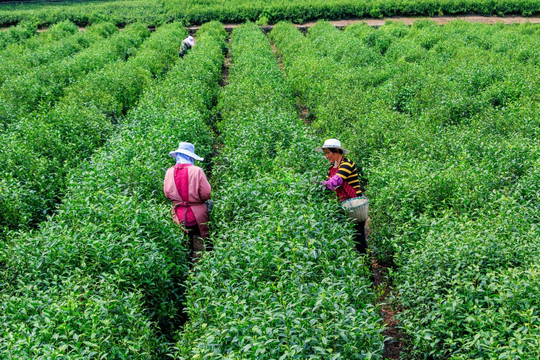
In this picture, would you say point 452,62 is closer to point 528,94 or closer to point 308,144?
point 528,94

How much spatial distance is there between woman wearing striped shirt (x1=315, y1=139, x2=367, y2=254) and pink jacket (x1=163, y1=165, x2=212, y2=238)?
1.67 metres

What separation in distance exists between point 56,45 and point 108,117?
39.1 feet

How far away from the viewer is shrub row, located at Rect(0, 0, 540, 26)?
32.2 metres

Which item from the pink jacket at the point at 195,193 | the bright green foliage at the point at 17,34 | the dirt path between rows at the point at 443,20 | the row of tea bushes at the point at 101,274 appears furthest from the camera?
the dirt path between rows at the point at 443,20

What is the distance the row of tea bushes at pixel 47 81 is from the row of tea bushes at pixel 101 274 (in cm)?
472

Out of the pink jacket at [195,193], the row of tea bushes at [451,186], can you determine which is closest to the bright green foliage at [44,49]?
the row of tea bushes at [451,186]

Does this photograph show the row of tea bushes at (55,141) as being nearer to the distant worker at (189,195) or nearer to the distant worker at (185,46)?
the distant worker at (189,195)

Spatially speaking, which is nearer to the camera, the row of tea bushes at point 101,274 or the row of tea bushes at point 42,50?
the row of tea bushes at point 101,274

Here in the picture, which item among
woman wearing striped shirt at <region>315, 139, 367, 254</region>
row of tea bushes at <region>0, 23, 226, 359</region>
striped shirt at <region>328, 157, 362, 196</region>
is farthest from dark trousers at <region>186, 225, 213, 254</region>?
striped shirt at <region>328, 157, 362, 196</region>

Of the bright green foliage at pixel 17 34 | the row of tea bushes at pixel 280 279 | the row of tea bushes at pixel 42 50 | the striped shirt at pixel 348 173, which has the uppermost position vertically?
the bright green foliage at pixel 17 34

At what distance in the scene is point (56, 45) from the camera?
20375mm

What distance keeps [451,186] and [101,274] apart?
476 centimetres

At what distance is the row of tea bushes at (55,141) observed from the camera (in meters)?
6.74

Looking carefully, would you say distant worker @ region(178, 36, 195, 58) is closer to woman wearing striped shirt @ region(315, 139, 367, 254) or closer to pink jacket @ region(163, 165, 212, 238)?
pink jacket @ region(163, 165, 212, 238)
